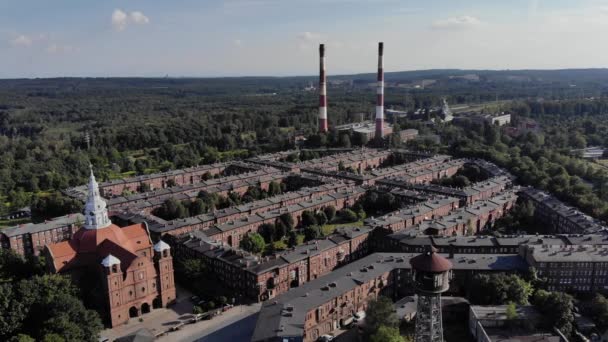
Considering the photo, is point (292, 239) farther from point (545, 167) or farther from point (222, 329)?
point (545, 167)

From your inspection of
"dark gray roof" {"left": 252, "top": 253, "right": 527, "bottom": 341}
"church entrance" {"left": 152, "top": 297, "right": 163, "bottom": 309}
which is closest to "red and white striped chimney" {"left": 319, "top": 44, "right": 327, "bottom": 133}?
"dark gray roof" {"left": 252, "top": 253, "right": 527, "bottom": 341}

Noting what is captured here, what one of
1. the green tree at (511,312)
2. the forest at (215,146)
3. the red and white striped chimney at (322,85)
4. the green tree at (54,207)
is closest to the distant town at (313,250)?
the green tree at (511,312)

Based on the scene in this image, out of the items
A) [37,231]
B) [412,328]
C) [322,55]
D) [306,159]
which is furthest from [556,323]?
[322,55]

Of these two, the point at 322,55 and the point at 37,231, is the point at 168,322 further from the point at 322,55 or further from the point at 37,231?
the point at 322,55

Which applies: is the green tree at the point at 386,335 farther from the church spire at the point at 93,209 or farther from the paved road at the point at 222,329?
the church spire at the point at 93,209

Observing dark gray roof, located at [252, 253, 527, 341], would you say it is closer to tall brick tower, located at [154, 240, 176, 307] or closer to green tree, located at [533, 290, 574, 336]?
green tree, located at [533, 290, 574, 336]

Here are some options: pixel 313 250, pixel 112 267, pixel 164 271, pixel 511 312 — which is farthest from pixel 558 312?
pixel 112 267

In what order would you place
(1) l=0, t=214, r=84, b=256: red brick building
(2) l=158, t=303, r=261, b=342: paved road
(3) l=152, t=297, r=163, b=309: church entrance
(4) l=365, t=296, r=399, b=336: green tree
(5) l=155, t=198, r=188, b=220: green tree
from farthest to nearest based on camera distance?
(5) l=155, t=198, r=188, b=220: green tree → (1) l=0, t=214, r=84, b=256: red brick building → (3) l=152, t=297, r=163, b=309: church entrance → (2) l=158, t=303, r=261, b=342: paved road → (4) l=365, t=296, r=399, b=336: green tree
